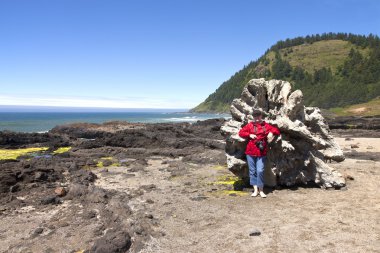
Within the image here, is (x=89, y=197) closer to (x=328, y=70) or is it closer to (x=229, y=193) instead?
(x=229, y=193)

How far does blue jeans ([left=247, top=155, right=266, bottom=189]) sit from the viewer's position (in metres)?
10.3

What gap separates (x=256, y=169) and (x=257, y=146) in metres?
0.69

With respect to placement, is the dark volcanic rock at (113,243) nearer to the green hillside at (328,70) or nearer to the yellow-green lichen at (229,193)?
the yellow-green lichen at (229,193)

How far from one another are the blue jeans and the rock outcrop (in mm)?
517

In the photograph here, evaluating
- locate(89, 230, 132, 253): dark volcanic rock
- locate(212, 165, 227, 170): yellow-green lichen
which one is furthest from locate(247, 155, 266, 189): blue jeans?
locate(212, 165, 227, 170): yellow-green lichen

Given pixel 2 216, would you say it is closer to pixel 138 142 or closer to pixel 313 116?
pixel 313 116

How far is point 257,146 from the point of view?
1048 cm

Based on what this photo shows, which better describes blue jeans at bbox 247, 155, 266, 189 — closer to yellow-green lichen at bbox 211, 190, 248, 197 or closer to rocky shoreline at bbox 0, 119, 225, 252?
yellow-green lichen at bbox 211, 190, 248, 197

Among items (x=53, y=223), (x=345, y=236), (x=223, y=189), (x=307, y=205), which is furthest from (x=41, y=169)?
(x=345, y=236)

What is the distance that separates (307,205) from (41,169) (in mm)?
10315

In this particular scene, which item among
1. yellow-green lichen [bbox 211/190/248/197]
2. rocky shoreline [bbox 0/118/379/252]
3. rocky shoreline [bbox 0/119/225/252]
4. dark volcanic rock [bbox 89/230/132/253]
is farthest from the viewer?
yellow-green lichen [bbox 211/190/248/197]

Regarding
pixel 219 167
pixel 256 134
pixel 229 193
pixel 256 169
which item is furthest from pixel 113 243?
pixel 219 167

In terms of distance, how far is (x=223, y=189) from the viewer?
11.2 metres

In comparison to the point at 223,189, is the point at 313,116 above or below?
above
